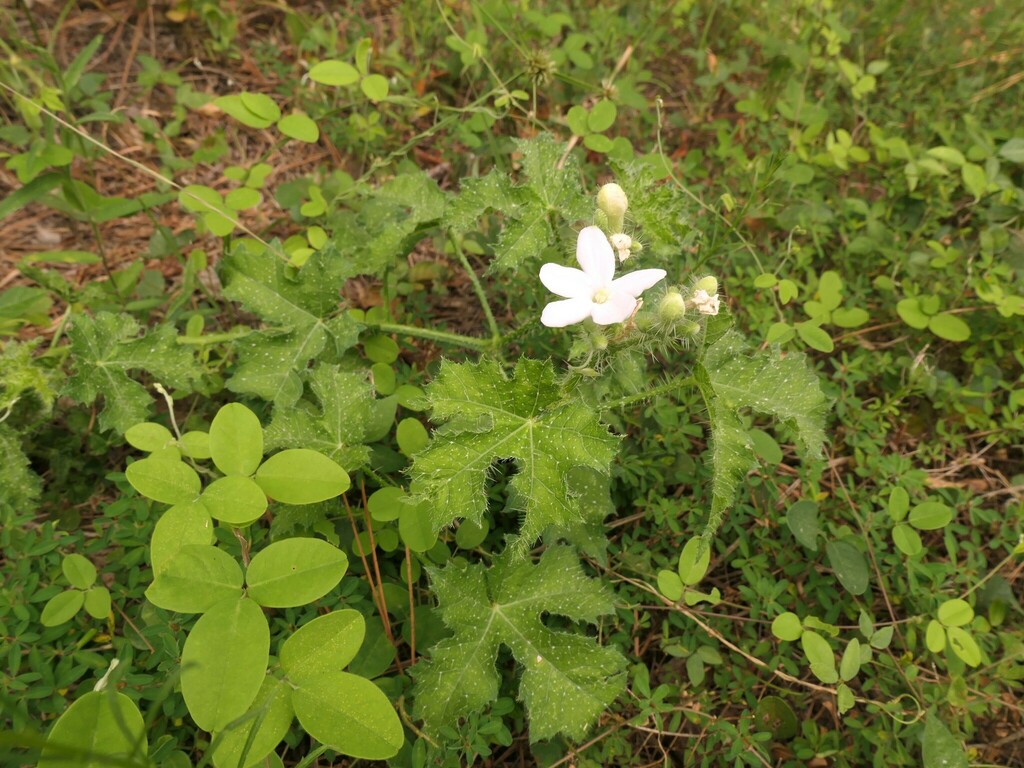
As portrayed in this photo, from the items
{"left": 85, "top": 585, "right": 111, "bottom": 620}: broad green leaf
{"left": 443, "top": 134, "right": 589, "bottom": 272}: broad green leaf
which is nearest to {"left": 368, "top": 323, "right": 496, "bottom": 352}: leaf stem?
{"left": 443, "top": 134, "right": 589, "bottom": 272}: broad green leaf

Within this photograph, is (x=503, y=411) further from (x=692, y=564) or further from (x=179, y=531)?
(x=179, y=531)

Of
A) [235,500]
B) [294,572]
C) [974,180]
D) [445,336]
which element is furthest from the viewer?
[974,180]

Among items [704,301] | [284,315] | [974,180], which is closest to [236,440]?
[284,315]

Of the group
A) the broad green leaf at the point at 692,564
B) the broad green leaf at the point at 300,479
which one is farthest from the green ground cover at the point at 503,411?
the broad green leaf at the point at 692,564

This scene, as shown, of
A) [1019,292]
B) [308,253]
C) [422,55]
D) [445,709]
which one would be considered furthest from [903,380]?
[422,55]

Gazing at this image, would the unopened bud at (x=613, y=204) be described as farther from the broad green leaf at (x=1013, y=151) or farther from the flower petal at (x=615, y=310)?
the broad green leaf at (x=1013, y=151)

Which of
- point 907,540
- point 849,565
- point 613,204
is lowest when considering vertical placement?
point 849,565
